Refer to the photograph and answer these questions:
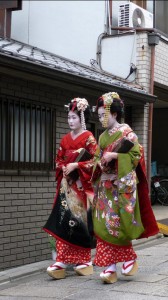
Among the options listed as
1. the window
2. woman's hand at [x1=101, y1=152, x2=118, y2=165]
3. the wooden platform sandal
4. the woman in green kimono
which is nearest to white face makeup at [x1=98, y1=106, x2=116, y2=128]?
the woman in green kimono

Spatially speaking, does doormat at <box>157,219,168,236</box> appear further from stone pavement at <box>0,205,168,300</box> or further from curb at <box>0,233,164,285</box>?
curb at <box>0,233,164,285</box>

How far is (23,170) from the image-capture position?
8000 millimetres

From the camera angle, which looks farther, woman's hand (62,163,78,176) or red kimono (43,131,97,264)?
red kimono (43,131,97,264)

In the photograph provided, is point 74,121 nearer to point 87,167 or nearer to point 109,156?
point 87,167

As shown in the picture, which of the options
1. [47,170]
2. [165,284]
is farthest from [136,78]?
[165,284]

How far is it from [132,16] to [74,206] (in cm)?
668

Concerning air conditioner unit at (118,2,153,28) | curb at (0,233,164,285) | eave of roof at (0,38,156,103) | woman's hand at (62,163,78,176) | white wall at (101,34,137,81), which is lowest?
curb at (0,233,164,285)

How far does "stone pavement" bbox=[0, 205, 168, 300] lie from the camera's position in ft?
18.7

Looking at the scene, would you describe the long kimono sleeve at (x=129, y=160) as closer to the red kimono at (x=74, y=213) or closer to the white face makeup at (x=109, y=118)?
the white face makeup at (x=109, y=118)

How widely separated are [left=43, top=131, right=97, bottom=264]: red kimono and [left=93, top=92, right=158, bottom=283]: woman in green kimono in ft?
1.06

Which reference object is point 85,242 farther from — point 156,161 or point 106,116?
point 156,161

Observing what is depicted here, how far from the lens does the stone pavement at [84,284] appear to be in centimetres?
570

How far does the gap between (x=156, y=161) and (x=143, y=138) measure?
5.68 m

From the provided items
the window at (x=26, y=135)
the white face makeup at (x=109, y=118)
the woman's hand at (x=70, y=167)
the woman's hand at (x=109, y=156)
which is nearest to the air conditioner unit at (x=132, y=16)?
the window at (x=26, y=135)
